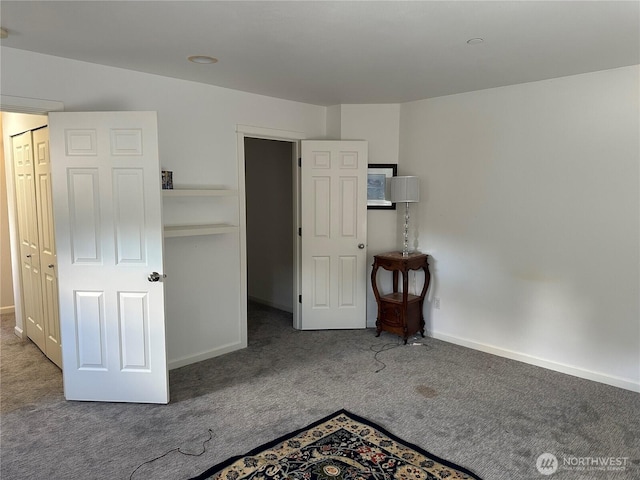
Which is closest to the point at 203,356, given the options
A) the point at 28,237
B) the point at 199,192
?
the point at 199,192

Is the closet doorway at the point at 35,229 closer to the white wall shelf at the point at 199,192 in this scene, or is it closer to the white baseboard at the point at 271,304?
the white wall shelf at the point at 199,192

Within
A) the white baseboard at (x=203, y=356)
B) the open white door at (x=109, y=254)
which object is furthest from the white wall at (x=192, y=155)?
the open white door at (x=109, y=254)

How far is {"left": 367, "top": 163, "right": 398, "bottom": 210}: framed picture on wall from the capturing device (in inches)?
187

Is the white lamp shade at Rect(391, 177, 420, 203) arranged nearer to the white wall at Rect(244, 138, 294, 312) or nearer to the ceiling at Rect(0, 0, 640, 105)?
the ceiling at Rect(0, 0, 640, 105)

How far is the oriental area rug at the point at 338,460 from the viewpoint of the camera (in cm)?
231

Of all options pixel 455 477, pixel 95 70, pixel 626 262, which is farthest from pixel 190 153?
pixel 626 262

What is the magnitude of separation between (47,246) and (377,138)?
3329 mm

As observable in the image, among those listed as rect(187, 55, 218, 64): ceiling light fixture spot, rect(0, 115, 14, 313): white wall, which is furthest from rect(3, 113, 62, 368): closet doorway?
rect(187, 55, 218, 64): ceiling light fixture spot

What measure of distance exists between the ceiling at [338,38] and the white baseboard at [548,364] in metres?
2.39

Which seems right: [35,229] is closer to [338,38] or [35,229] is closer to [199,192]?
[199,192]

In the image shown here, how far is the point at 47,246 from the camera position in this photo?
371 cm

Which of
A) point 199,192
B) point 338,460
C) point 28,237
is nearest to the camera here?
point 338,460

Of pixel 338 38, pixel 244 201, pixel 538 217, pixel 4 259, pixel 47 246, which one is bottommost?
pixel 4 259
